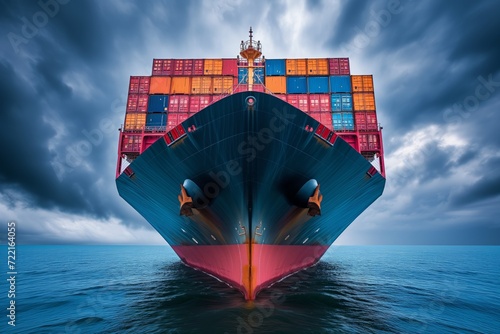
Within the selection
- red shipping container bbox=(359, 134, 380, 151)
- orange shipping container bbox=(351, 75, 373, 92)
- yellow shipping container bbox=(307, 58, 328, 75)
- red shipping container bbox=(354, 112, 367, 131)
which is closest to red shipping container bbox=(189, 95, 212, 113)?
yellow shipping container bbox=(307, 58, 328, 75)

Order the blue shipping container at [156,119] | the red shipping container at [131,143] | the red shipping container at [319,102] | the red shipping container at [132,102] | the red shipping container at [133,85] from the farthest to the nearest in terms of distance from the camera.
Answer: the red shipping container at [133,85], the red shipping container at [132,102], the blue shipping container at [156,119], the red shipping container at [319,102], the red shipping container at [131,143]

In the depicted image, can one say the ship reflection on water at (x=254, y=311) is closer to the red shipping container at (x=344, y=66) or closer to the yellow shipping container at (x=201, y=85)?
the yellow shipping container at (x=201, y=85)

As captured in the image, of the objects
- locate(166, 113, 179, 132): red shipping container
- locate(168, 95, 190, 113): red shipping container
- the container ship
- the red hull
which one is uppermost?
locate(168, 95, 190, 113): red shipping container

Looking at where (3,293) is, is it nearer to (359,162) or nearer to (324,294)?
(324,294)

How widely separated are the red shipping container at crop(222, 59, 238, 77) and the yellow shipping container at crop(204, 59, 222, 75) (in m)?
0.28

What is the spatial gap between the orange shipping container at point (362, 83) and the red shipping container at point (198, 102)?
9.58 metres

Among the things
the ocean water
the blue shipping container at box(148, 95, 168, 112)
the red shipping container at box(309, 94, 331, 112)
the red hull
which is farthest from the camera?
the blue shipping container at box(148, 95, 168, 112)

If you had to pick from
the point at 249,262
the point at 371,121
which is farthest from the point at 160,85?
the point at 371,121

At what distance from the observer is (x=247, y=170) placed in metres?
8.62

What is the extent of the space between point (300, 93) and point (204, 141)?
33.6 ft

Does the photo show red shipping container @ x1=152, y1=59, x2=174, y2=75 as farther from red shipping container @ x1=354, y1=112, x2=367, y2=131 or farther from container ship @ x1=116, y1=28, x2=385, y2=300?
red shipping container @ x1=354, y1=112, x2=367, y2=131

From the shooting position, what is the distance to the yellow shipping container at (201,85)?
1712cm

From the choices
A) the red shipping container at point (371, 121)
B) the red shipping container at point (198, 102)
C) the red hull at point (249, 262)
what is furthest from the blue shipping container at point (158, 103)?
the red shipping container at point (371, 121)

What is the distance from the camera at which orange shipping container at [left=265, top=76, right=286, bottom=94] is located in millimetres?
16859
